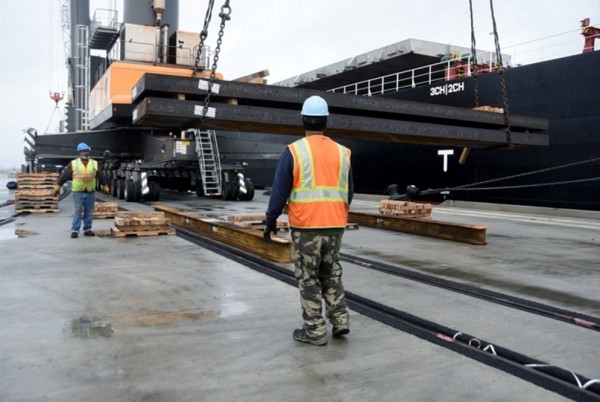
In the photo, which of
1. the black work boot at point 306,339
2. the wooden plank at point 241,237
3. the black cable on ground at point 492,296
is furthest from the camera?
the wooden plank at point 241,237

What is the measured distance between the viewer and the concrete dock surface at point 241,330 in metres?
2.81

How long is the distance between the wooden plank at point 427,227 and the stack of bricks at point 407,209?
32.0 inches

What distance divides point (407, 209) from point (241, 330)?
822 cm

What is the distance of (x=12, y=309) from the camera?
4.33 m

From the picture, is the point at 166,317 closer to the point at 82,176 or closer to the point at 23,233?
the point at 82,176

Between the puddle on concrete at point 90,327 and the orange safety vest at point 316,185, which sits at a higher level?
the orange safety vest at point 316,185

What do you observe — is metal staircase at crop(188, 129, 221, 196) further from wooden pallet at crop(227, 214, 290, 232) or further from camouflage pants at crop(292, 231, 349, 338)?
camouflage pants at crop(292, 231, 349, 338)

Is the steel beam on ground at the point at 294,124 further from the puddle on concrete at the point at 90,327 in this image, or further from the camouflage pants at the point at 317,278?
the camouflage pants at the point at 317,278

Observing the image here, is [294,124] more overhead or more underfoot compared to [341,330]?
more overhead

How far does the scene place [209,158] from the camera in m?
17.7

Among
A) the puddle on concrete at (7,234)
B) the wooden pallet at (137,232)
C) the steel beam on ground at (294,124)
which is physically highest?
the steel beam on ground at (294,124)

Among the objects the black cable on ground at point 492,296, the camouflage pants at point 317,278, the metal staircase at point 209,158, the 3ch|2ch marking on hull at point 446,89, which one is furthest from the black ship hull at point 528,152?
the camouflage pants at point 317,278

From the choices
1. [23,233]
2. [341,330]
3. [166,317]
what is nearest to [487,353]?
[341,330]

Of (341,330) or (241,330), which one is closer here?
(341,330)
